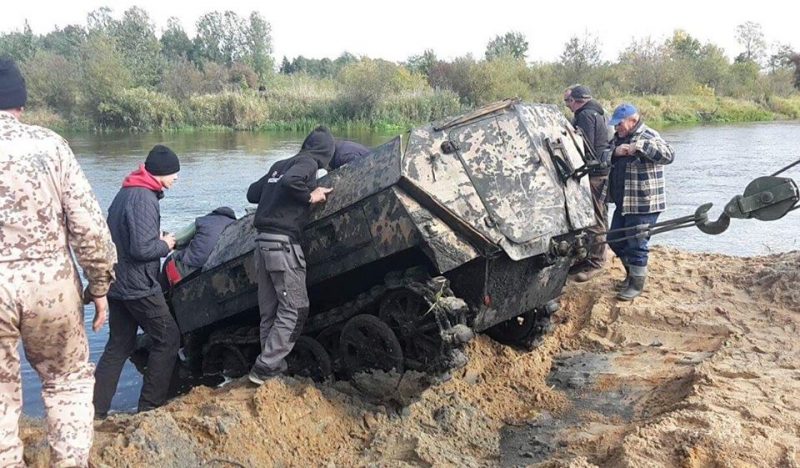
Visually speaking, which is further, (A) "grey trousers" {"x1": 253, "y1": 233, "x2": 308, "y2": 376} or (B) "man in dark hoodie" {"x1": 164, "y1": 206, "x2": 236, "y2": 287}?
(B) "man in dark hoodie" {"x1": 164, "y1": 206, "x2": 236, "y2": 287}

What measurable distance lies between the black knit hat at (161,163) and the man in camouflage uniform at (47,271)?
179 cm

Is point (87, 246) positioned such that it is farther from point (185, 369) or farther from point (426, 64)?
point (426, 64)

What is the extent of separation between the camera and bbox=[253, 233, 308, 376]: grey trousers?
521 cm

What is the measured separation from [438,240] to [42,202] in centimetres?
242

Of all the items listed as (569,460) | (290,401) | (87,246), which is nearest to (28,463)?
(87,246)

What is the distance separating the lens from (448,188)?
5.14 metres

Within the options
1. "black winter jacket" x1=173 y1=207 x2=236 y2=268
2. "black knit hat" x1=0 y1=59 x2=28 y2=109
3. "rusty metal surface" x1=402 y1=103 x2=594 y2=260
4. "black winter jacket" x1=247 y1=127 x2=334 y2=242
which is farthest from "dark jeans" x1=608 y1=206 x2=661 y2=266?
"black knit hat" x1=0 y1=59 x2=28 y2=109

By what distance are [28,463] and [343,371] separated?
2376 mm

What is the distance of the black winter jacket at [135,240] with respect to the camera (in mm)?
5266

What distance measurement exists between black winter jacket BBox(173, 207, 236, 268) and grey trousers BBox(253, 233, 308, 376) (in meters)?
1.32

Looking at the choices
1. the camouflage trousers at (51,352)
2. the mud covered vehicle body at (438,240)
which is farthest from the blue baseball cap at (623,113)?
the camouflage trousers at (51,352)

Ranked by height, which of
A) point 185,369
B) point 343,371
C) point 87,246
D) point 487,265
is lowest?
point 185,369

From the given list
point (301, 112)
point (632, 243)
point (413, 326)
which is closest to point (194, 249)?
point (413, 326)

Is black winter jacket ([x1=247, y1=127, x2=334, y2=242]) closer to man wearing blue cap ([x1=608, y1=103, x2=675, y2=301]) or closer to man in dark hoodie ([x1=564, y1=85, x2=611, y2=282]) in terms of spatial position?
man wearing blue cap ([x1=608, y1=103, x2=675, y2=301])
